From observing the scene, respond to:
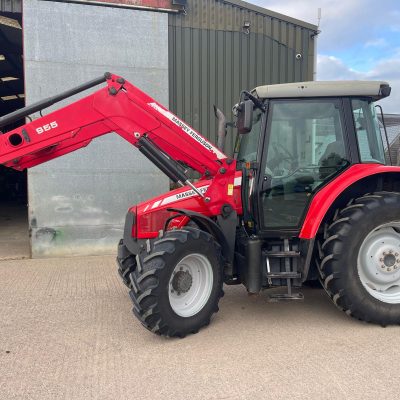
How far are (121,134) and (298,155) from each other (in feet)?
5.57

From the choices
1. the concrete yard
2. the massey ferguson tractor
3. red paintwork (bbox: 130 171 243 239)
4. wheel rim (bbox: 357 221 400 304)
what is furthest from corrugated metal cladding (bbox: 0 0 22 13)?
wheel rim (bbox: 357 221 400 304)

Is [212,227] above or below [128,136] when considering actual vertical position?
below

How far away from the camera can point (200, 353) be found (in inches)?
134

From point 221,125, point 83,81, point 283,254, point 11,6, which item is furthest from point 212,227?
point 11,6

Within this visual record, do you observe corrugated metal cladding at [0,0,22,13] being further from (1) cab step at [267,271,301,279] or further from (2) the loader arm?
(1) cab step at [267,271,301,279]

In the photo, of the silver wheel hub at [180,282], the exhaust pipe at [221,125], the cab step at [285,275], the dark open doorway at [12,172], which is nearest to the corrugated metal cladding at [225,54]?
the dark open doorway at [12,172]

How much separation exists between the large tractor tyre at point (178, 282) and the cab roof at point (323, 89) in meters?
1.49

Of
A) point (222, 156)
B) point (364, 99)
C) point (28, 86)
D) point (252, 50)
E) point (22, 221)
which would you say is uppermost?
point (252, 50)

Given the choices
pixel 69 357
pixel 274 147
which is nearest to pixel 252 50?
pixel 274 147

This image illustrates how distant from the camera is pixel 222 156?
4.16m

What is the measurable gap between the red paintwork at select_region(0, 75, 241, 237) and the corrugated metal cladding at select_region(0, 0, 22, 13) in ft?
14.0

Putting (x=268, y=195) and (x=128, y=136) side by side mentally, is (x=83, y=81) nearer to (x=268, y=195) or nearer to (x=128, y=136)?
(x=128, y=136)

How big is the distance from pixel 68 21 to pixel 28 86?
1.27m

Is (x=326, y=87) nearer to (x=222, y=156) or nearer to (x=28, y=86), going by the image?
(x=222, y=156)
